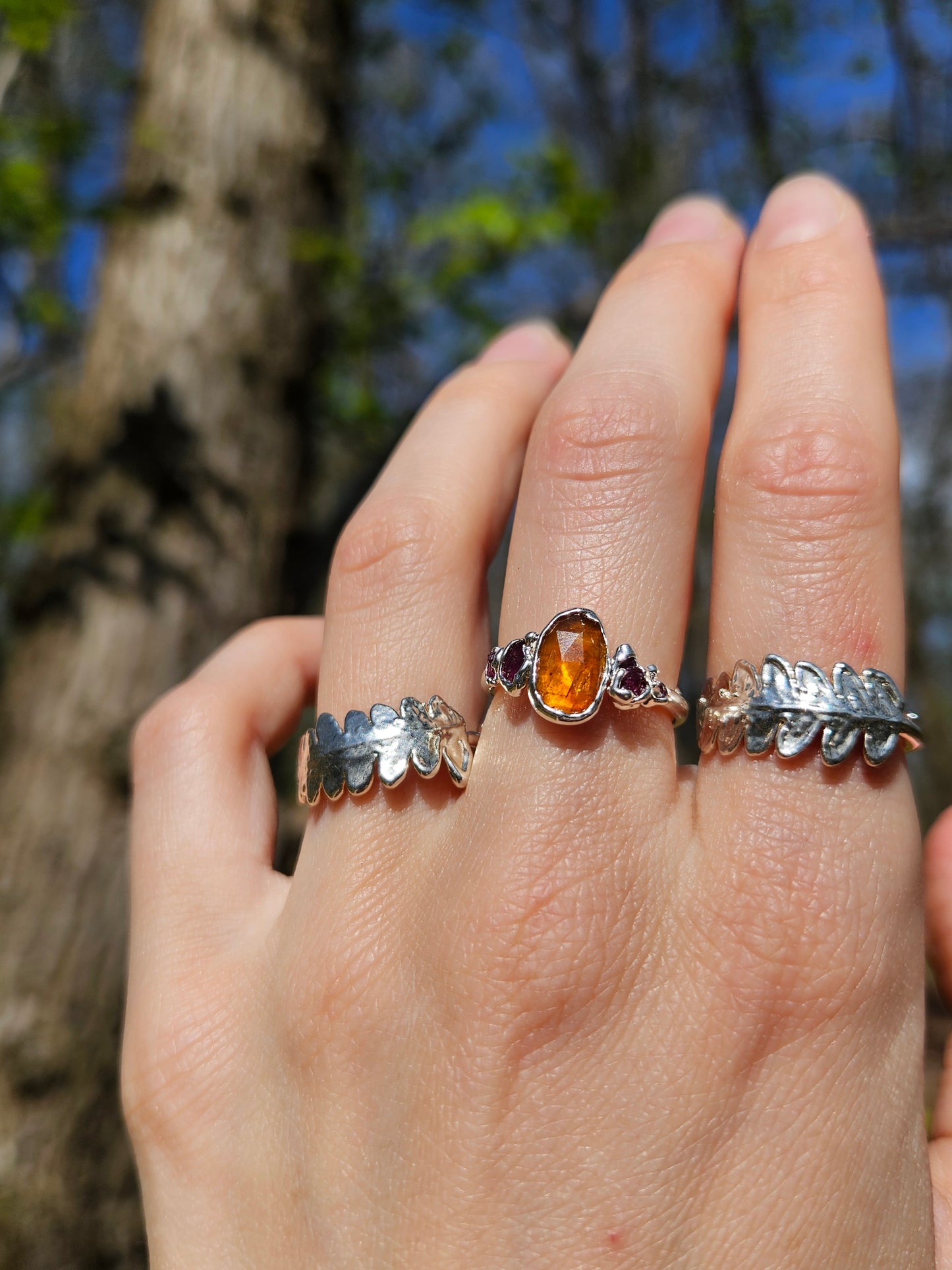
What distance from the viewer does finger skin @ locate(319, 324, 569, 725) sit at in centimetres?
133

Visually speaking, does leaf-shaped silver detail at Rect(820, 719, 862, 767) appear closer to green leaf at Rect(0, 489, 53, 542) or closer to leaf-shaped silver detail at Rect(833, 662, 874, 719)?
leaf-shaped silver detail at Rect(833, 662, 874, 719)

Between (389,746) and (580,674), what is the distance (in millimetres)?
283

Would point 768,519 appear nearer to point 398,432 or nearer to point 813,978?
point 813,978

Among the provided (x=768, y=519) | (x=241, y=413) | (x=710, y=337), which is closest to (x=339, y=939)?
(x=768, y=519)

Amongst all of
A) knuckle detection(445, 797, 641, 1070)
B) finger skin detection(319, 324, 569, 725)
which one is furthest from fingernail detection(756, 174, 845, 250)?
knuckle detection(445, 797, 641, 1070)

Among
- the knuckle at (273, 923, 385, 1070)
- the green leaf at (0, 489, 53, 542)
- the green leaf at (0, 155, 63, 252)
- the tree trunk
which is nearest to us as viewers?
the knuckle at (273, 923, 385, 1070)

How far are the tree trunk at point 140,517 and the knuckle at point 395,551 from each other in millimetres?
1164

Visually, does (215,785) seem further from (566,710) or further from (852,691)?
(852,691)

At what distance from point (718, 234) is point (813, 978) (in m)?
1.29

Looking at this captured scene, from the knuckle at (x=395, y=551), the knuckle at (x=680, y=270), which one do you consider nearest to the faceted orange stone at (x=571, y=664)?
the knuckle at (x=395, y=551)

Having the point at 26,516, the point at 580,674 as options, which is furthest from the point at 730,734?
the point at 26,516

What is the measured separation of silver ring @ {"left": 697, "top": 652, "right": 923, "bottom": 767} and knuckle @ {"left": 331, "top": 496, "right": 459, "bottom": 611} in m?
0.49

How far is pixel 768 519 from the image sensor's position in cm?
126

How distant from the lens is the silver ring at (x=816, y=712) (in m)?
1.13
